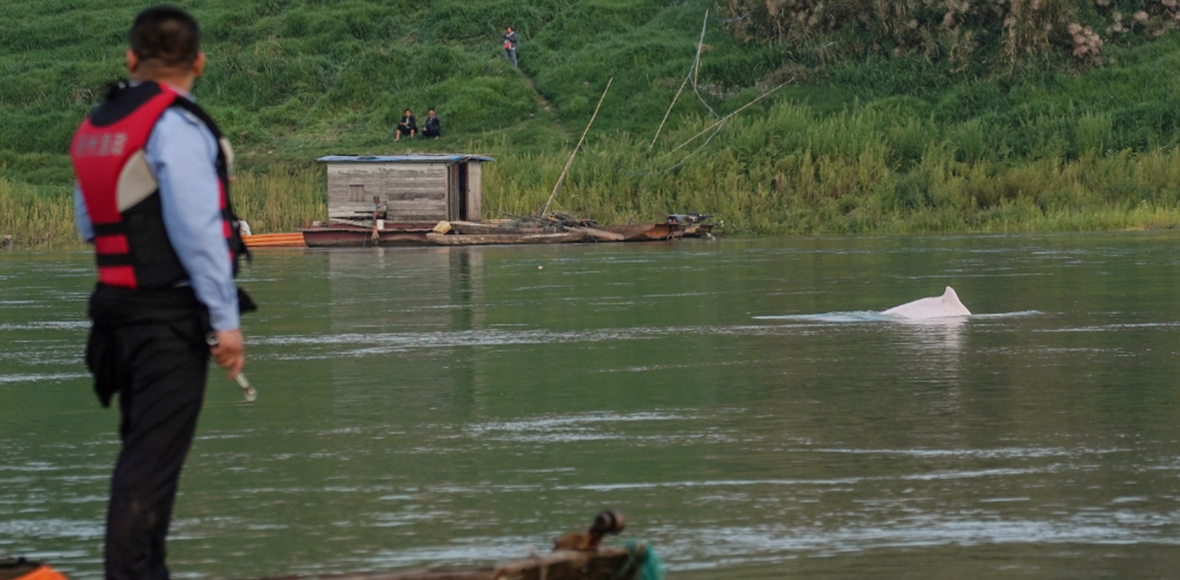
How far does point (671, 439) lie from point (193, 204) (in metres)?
4.56

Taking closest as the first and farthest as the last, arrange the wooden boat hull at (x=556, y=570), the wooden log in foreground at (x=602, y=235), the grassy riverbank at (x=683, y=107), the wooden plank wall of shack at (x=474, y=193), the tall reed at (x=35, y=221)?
1. the wooden boat hull at (x=556, y=570)
2. the wooden log in foreground at (x=602, y=235)
3. the tall reed at (x=35, y=221)
4. the grassy riverbank at (x=683, y=107)
5. the wooden plank wall of shack at (x=474, y=193)

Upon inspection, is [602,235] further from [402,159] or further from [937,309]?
[937,309]

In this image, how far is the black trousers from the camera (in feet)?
16.8

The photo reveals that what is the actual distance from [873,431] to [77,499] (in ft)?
13.4

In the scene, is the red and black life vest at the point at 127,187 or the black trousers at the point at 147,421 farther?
the black trousers at the point at 147,421

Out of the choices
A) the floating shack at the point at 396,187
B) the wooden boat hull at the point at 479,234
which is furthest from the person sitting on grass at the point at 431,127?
the wooden boat hull at the point at 479,234

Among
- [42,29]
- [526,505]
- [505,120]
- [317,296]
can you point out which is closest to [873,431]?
[526,505]

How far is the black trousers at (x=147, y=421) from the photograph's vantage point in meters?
5.12

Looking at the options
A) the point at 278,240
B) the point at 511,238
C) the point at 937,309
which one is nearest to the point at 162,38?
the point at 937,309

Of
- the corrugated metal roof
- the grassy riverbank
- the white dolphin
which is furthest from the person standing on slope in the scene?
the white dolphin

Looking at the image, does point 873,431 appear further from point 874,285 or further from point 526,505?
point 874,285

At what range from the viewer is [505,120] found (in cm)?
5503

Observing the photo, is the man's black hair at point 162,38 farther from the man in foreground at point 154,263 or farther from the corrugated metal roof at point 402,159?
the corrugated metal roof at point 402,159

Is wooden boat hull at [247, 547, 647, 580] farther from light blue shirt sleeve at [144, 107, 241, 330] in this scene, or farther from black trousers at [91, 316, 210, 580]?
light blue shirt sleeve at [144, 107, 241, 330]
